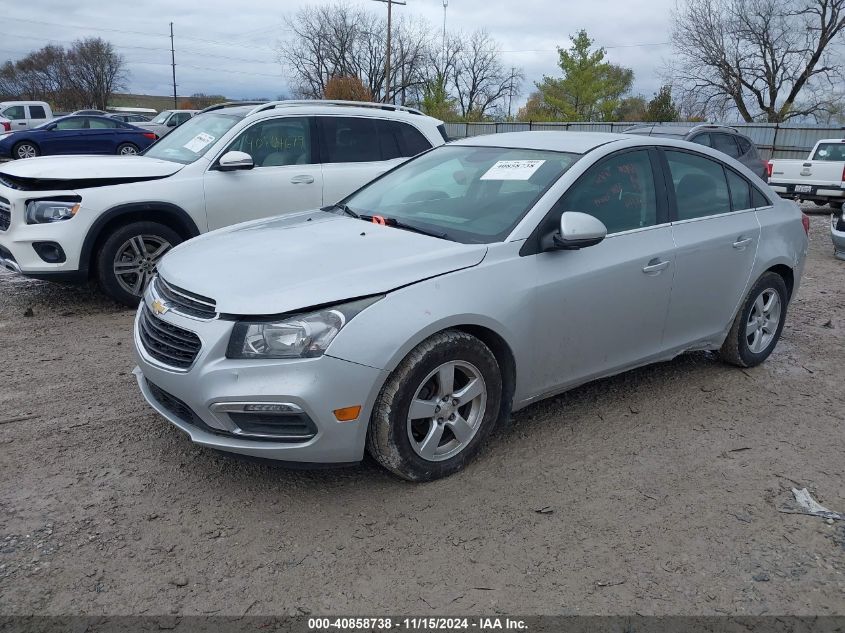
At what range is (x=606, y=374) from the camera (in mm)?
4086

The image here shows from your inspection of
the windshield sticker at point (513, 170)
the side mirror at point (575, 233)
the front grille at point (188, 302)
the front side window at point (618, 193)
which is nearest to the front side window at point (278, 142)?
the windshield sticker at point (513, 170)

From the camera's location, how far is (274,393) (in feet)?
9.57

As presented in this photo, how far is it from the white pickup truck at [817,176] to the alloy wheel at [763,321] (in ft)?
35.2

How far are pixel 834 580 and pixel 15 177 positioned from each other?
6.34 meters

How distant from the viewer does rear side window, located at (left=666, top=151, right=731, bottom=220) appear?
4.39m

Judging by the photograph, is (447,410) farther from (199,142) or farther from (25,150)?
(25,150)

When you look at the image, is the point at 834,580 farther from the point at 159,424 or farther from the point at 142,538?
the point at 159,424

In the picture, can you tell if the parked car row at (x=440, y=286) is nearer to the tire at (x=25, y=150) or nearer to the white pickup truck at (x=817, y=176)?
the white pickup truck at (x=817, y=176)

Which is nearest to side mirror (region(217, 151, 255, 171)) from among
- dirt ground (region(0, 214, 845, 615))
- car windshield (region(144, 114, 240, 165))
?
car windshield (region(144, 114, 240, 165))

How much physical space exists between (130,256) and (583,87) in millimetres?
45811

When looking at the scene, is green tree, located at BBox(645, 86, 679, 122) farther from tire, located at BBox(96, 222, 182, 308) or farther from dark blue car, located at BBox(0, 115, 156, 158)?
tire, located at BBox(96, 222, 182, 308)

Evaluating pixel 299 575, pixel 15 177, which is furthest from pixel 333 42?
pixel 299 575

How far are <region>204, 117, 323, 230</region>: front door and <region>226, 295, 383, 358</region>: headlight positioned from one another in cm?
368

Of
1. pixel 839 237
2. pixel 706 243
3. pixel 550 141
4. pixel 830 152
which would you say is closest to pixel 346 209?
pixel 550 141
